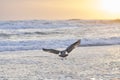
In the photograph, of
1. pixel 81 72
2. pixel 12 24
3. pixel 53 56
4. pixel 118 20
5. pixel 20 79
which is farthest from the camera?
pixel 118 20

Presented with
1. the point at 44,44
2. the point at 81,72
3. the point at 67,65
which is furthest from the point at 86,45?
the point at 81,72

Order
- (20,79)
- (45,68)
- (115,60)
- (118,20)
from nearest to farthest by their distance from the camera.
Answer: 1. (20,79)
2. (45,68)
3. (115,60)
4. (118,20)

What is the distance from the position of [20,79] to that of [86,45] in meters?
11.2

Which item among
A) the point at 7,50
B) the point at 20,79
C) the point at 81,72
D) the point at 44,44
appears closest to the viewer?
the point at 20,79

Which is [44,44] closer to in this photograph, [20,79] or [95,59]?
[95,59]

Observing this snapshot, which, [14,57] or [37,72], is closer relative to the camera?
[37,72]

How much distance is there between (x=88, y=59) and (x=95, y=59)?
261 mm

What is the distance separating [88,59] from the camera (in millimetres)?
14812

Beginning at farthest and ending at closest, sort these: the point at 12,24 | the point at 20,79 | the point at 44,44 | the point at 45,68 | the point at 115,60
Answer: the point at 12,24, the point at 44,44, the point at 115,60, the point at 45,68, the point at 20,79

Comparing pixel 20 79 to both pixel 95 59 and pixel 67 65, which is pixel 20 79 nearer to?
pixel 67 65

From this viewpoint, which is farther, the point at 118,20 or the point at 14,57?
the point at 118,20

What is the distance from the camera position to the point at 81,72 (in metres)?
12.0

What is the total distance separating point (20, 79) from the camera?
10.9 metres

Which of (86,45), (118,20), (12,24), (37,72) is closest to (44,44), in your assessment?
(86,45)
